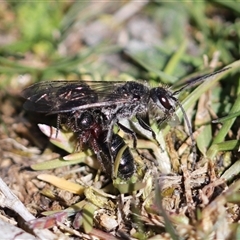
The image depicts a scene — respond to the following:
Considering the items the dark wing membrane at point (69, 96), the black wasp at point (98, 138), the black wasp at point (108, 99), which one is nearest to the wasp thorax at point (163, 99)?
the black wasp at point (108, 99)

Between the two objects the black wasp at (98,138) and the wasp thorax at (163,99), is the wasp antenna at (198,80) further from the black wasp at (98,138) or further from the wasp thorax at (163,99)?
the black wasp at (98,138)

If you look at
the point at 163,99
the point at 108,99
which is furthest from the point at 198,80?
the point at 108,99

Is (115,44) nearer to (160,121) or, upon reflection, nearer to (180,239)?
(160,121)

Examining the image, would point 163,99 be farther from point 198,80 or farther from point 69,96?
point 69,96

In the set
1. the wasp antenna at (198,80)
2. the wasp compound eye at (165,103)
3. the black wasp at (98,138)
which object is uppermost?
the wasp antenna at (198,80)

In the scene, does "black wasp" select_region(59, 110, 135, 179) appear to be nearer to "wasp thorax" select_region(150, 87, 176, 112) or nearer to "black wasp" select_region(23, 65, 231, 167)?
"black wasp" select_region(23, 65, 231, 167)
